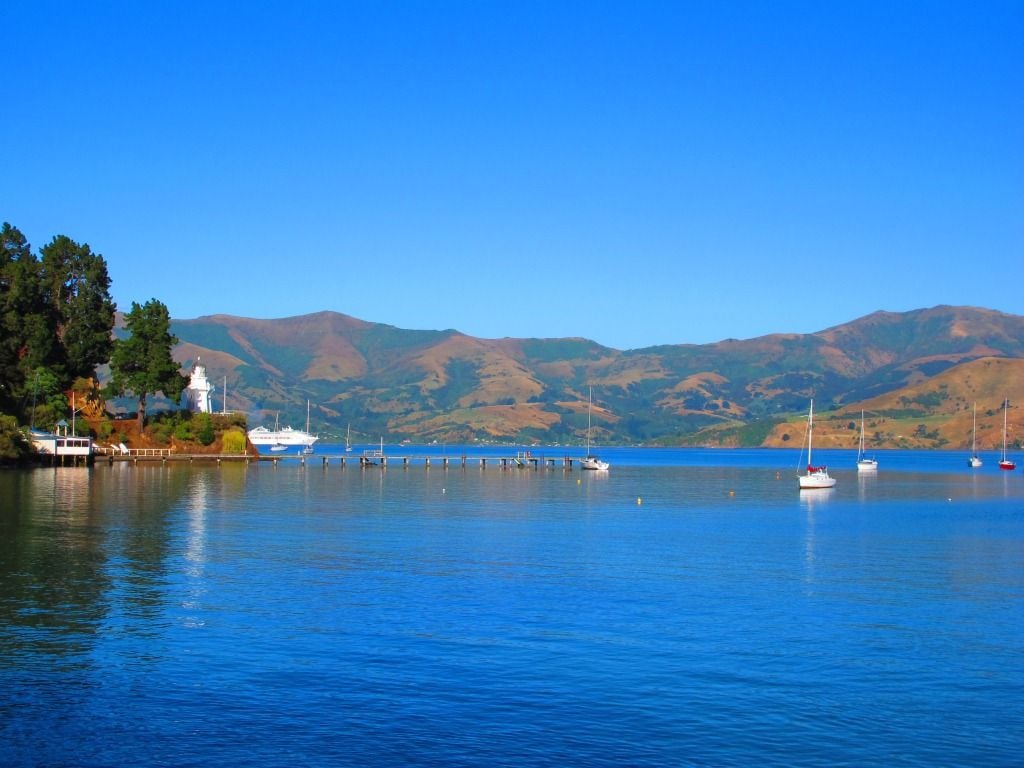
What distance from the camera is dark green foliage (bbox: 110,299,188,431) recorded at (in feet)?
520

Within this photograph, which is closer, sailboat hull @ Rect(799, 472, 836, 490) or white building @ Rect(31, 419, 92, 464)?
sailboat hull @ Rect(799, 472, 836, 490)

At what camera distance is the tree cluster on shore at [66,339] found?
14875 cm

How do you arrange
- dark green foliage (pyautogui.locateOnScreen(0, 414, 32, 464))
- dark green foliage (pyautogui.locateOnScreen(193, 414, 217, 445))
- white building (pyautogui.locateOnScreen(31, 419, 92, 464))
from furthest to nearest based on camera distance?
dark green foliage (pyautogui.locateOnScreen(193, 414, 217, 445)) < white building (pyautogui.locateOnScreen(31, 419, 92, 464)) < dark green foliage (pyautogui.locateOnScreen(0, 414, 32, 464))

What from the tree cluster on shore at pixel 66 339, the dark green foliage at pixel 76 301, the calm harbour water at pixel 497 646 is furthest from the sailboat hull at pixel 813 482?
the dark green foliage at pixel 76 301

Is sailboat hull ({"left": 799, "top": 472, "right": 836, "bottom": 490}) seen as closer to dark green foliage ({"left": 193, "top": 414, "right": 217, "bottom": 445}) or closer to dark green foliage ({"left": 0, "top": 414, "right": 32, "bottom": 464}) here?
dark green foliage ({"left": 193, "top": 414, "right": 217, "bottom": 445})

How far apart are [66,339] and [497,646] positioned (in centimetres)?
14150

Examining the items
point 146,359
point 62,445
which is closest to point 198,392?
point 146,359

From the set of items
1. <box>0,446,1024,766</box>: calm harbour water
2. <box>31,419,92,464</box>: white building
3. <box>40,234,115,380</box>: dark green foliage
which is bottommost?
<box>0,446,1024,766</box>: calm harbour water

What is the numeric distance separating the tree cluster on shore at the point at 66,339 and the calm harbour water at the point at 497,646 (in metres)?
81.4

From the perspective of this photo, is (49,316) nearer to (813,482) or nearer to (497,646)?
(813,482)

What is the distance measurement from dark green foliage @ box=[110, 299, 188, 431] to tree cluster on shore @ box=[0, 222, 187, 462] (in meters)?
0.15

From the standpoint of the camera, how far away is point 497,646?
34281 mm

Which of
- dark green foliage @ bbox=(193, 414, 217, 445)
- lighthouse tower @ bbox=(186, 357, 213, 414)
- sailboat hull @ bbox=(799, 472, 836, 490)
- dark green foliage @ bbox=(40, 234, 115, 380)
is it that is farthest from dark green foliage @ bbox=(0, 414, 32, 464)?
sailboat hull @ bbox=(799, 472, 836, 490)

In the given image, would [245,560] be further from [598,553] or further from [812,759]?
[812,759]
